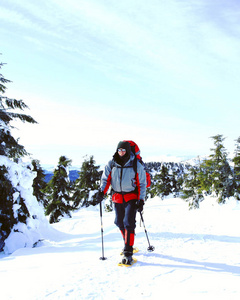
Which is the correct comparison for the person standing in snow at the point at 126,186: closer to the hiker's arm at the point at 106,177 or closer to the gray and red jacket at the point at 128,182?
the gray and red jacket at the point at 128,182

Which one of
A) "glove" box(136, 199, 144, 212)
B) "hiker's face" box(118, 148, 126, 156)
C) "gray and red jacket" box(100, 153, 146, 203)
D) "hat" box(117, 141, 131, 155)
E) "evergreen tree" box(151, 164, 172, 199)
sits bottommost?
"evergreen tree" box(151, 164, 172, 199)

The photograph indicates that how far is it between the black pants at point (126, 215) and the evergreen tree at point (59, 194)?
808 inches

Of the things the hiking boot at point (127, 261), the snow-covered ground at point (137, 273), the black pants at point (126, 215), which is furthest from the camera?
the black pants at point (126, 215)

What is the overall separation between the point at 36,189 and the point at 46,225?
1577 centimetres

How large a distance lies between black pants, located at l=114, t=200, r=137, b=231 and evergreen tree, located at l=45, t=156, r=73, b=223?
20.5m

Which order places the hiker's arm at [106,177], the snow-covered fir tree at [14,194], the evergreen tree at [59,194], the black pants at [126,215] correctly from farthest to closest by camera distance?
the evergreen tree at [59,194] → the snow-covered fir tree at [14,194] → the hiker's arm at [106,177] → the black pants at [126,215]

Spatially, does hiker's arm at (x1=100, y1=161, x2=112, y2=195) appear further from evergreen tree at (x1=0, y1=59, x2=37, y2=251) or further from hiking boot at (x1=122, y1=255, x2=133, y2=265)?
evergreen tree at (x1=0, y1=59, x2=37, y2=251)

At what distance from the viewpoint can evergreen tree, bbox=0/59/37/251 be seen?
8414mm

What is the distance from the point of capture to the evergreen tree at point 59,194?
24.6 meters

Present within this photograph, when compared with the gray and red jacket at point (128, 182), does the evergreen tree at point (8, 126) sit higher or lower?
higher

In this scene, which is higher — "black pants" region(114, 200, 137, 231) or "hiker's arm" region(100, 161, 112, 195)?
"hiker's arm" region(100, 161, 112, 195)

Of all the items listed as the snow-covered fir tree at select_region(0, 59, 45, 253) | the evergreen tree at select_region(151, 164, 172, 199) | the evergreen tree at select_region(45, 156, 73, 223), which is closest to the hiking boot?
A: the snow-covered fir tree at select_region(0, 59, 45, 253)

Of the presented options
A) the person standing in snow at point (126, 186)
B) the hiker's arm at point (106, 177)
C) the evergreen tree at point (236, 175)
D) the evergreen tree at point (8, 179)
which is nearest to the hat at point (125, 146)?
the person standing in snow at point (126, 186)

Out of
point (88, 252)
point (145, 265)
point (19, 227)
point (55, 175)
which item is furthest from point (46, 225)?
point (55, 175)
